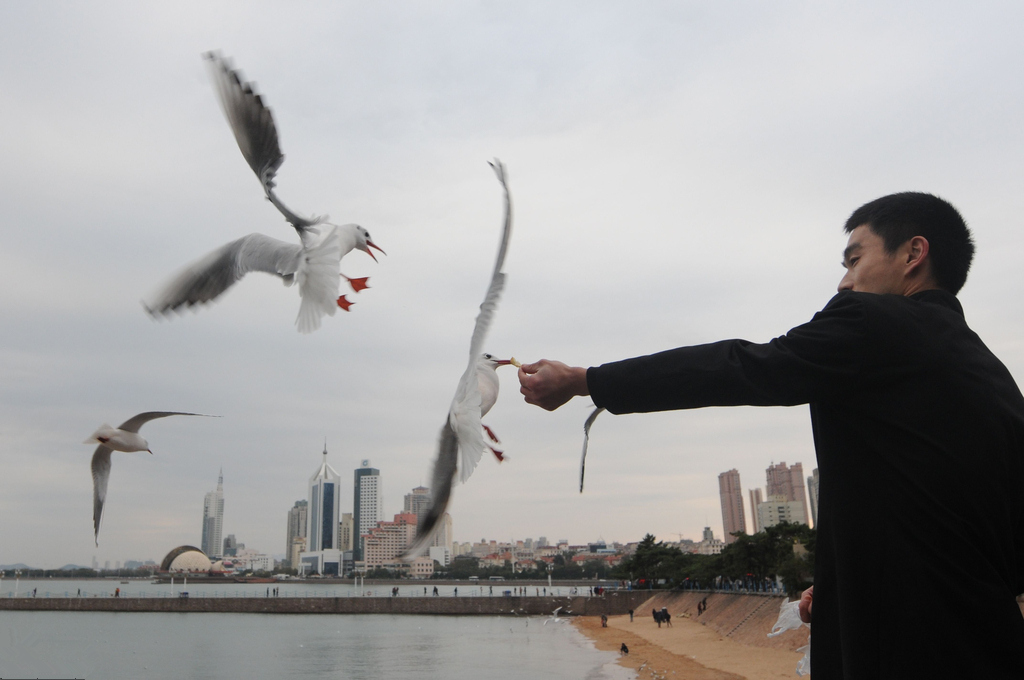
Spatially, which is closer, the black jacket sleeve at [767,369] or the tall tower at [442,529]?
the black jacket sleeve at [767,369]

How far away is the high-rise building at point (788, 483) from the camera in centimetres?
9419

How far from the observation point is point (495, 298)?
Answer: 233 centimetres

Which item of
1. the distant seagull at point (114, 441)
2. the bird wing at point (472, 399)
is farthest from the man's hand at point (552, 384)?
the distant seagull at point (114, 441)

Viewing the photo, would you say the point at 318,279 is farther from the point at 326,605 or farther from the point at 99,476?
the point at 326,605

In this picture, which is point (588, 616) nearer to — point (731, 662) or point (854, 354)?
point (731, 662)

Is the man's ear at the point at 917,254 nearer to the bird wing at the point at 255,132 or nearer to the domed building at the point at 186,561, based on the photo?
the bird wing at the point at 255,132

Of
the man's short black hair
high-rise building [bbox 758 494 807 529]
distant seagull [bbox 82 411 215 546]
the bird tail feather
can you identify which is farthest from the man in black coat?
high-rise building [bbox 758 494 807 529]

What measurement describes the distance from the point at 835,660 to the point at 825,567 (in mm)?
204

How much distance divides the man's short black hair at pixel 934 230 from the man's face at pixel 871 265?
0.02 metres

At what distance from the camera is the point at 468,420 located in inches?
88.4

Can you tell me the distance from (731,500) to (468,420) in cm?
11370

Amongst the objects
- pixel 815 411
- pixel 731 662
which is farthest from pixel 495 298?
pixel 731 662

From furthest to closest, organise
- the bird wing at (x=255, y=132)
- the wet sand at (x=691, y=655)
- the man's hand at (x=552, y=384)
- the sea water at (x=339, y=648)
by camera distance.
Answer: the sea water at (x=339, y=648) < the wet sand at (x=691, y=655) < the bird wing at (x=255, y=132) < the man's hand at (x=552, y=384)

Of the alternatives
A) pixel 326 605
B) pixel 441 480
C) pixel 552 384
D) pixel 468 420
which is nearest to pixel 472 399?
pixel 468 420
